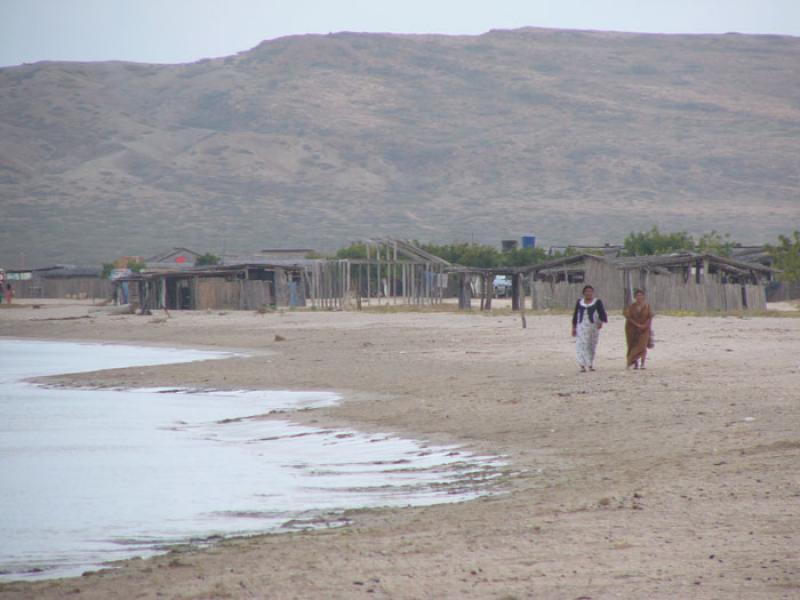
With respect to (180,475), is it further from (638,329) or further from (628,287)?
(628,287)

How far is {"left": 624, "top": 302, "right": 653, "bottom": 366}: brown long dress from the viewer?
1759cm

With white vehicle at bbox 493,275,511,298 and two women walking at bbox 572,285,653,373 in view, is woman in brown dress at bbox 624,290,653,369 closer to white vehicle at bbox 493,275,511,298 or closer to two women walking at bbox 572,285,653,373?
two women walking at bbox 572,285,653,373

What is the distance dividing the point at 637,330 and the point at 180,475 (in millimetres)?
7866

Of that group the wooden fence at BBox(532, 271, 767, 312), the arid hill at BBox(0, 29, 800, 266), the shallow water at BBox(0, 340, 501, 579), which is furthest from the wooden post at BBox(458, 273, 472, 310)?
the arid hill at BBox(0, 29, 800, 266)

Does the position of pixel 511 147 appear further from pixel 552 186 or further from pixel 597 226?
pixel 597 226

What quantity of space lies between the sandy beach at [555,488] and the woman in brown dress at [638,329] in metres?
0.48

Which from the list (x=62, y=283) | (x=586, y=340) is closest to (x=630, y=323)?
(x=586, y=340)

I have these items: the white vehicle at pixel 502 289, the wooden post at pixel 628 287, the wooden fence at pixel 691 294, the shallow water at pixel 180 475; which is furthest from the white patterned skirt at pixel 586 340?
the white vehicle at pixel 502 289

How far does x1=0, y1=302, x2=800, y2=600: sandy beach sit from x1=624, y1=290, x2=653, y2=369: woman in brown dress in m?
0.48

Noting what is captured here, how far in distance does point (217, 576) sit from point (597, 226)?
138427mm

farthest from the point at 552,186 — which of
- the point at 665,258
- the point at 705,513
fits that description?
the point at 705,513

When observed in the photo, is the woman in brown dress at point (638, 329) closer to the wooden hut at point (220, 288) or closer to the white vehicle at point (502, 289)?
the wooden hut at point (220, 288)

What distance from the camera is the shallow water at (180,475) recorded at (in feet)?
29.8

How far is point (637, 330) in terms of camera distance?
58.0 ft
